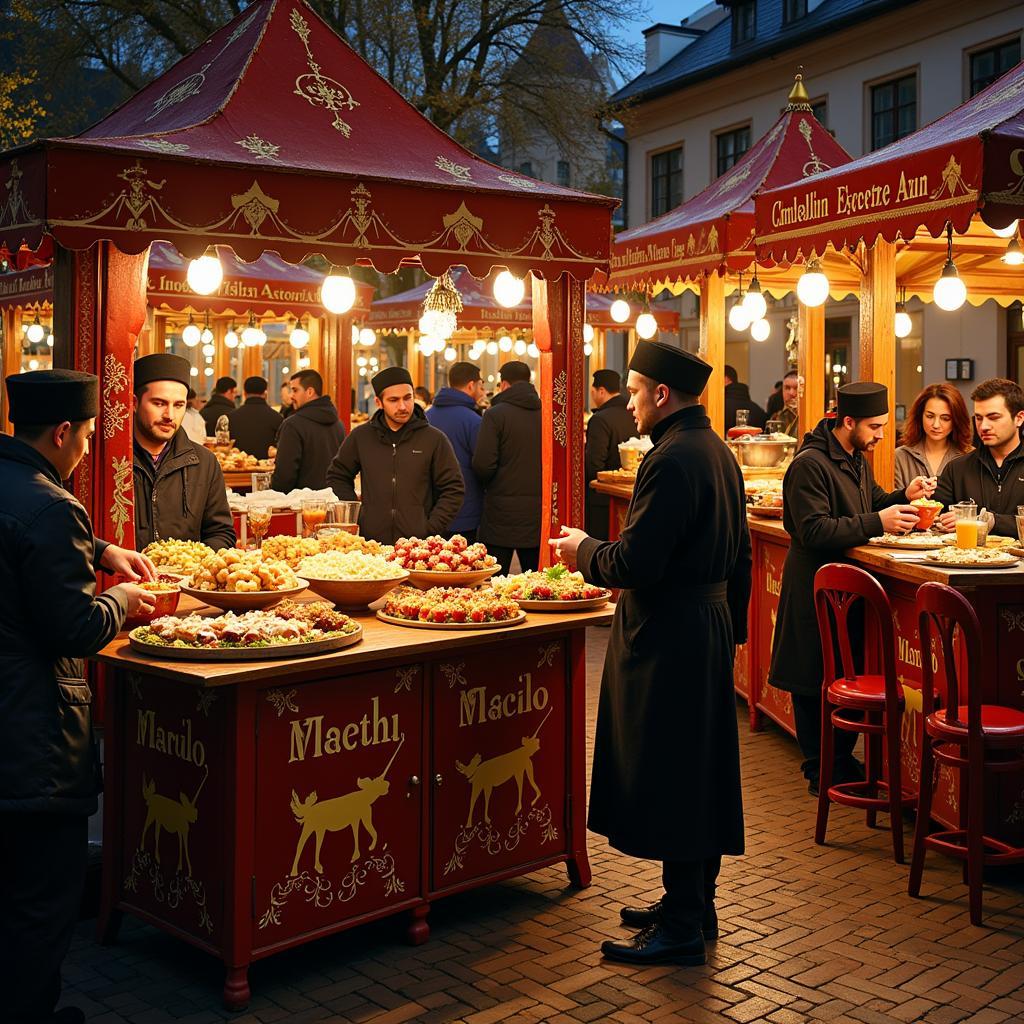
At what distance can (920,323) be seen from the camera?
23.7 metres

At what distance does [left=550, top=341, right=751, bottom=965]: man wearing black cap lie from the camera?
4801 mm

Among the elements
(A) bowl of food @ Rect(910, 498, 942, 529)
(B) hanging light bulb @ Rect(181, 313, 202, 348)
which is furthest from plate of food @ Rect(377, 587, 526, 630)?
(B) hanging light bulb @ Rect(181, 313, 202, 348)

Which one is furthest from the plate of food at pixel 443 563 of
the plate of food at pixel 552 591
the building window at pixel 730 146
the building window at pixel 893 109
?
the building window at pixel 730 146

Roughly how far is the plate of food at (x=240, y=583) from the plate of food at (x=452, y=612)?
406mm

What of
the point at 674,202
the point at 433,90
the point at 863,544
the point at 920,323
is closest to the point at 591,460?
the point at 863,544

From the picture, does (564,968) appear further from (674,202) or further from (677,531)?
(674,202)

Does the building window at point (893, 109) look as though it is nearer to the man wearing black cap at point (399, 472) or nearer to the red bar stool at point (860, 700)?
the man wearing black cap at point (399, 472)

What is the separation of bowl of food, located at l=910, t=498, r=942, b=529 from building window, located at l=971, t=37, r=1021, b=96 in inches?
710

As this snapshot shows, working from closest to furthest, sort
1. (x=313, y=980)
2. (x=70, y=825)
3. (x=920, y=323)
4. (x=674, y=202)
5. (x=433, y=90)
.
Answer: (x=70, y=825)
(x=313, y=980)
(x=920, y=323)
(x=433, y=90)
(x=674, y=202)

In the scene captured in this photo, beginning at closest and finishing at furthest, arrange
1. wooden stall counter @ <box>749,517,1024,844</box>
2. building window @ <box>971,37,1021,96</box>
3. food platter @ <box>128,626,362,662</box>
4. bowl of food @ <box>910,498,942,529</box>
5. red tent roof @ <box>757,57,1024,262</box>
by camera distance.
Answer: food platter @ <box>128,626,362,662</box> < wooden stall counter @ <box>749,517,1024,844</box> < red tent roof @ <box>757,57,1024,262</box> < bowl of food @ <box>910,498,942,529</box> < building window @ <box>971,37,1021,96</box>

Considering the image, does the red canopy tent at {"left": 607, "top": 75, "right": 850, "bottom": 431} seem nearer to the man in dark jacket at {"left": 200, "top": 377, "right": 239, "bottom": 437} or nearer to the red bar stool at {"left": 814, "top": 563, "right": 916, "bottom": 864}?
the red bar stool at {"left": 814, "top": 563, "right": 916, "bottom": 864}

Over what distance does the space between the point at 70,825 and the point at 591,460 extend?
8.90 meters

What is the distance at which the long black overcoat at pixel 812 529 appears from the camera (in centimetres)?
673

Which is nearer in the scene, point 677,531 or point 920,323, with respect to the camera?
point 677,531
